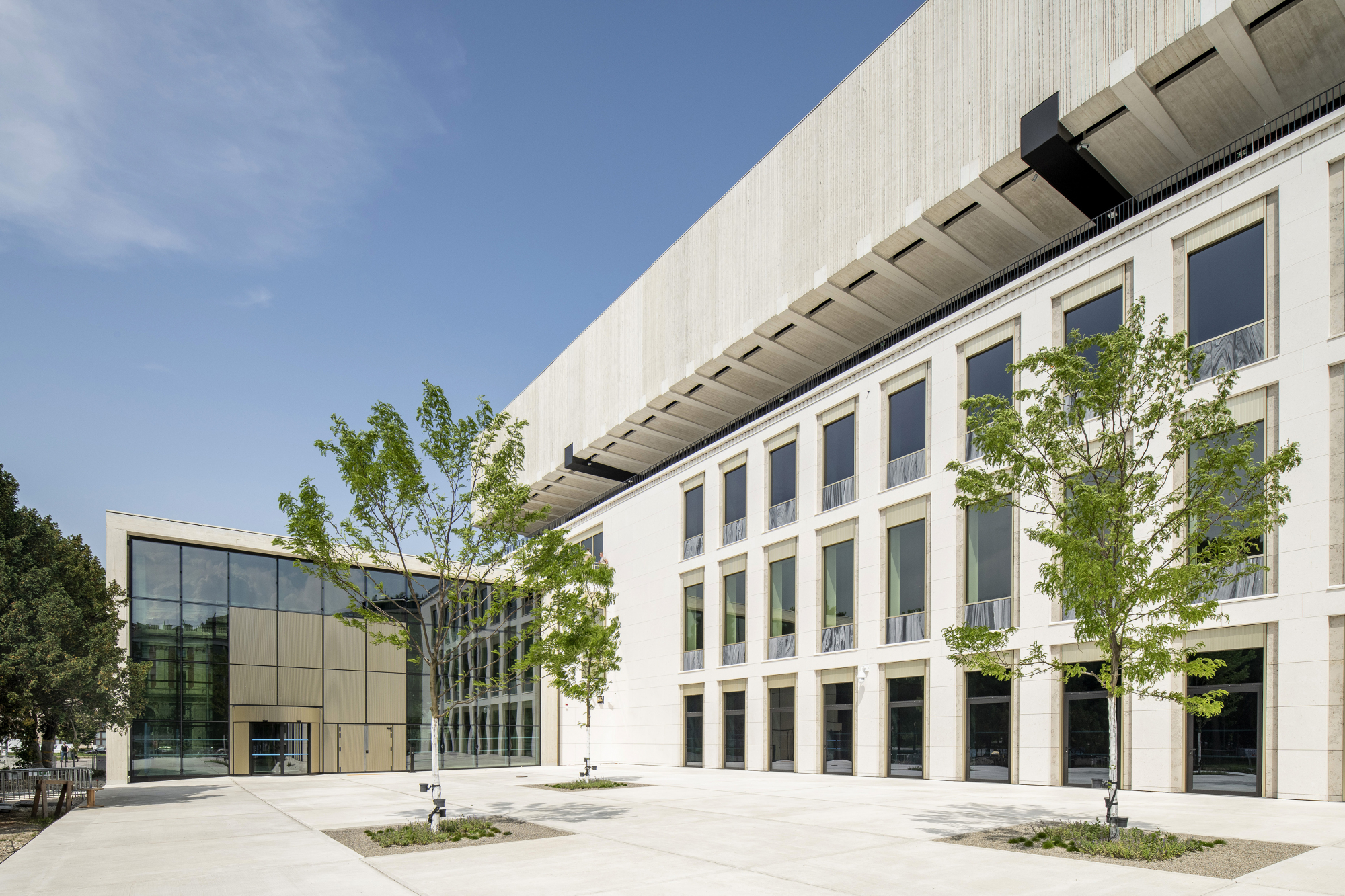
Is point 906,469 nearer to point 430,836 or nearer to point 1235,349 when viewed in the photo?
point 1235,349

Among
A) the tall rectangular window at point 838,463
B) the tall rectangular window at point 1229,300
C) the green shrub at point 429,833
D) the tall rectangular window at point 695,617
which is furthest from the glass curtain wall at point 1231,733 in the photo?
the tall rectangular window at point 695,617

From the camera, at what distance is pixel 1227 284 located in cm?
2097

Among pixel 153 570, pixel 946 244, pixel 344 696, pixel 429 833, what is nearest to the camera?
pixel 429 833

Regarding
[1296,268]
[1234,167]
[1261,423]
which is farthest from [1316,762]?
[1234,167]

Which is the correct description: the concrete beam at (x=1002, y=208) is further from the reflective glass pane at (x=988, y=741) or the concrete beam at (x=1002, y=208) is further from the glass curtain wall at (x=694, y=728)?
the glass curtain wall at (x=694, y=728)

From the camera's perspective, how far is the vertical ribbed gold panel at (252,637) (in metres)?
34.7

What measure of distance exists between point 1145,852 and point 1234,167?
16.3 m

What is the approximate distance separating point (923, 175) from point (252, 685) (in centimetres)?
3055

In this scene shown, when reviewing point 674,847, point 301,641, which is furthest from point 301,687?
point 674,847

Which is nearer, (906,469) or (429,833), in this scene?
(429,833)

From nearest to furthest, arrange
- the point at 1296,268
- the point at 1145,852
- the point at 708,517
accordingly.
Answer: the point at 1145,852
the point at 1296,268
the point at 708,517

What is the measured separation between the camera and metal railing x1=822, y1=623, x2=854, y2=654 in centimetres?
3048

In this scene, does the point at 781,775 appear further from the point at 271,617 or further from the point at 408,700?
the point at 271,617

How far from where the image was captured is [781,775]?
30922 mm
